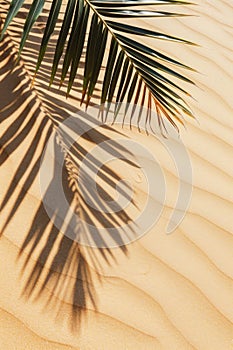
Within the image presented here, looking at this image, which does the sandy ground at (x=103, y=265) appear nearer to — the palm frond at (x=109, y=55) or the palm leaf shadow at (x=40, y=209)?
the palm leaf shadow at (x=40, y=209)

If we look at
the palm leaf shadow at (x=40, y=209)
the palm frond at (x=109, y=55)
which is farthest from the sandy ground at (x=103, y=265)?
the palm frond at (x=109, y=55)

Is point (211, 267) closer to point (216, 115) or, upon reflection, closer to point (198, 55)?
point (216, 115)

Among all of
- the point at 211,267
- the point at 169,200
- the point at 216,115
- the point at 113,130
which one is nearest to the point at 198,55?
the point at 216,115

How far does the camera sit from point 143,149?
2.17m

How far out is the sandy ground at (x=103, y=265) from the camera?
59.7 inches

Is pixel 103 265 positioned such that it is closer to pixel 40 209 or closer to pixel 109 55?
pixel 40 209

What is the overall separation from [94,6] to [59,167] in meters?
0.55

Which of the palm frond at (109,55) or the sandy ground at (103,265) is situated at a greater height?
the palm frond at (109,55)

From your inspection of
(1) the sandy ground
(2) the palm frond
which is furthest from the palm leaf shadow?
(2) the palm frond

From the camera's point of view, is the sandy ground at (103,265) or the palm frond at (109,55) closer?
the sandy ground at (103,265)

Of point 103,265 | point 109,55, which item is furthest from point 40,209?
point 109,55

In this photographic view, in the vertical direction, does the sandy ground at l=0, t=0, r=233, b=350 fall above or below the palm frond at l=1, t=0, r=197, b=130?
below

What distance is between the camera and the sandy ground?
4.98 ft

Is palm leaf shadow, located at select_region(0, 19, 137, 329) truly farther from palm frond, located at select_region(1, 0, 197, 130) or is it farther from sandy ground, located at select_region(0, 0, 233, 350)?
palm frond, located at select_region(1, 0, 197, 130)
